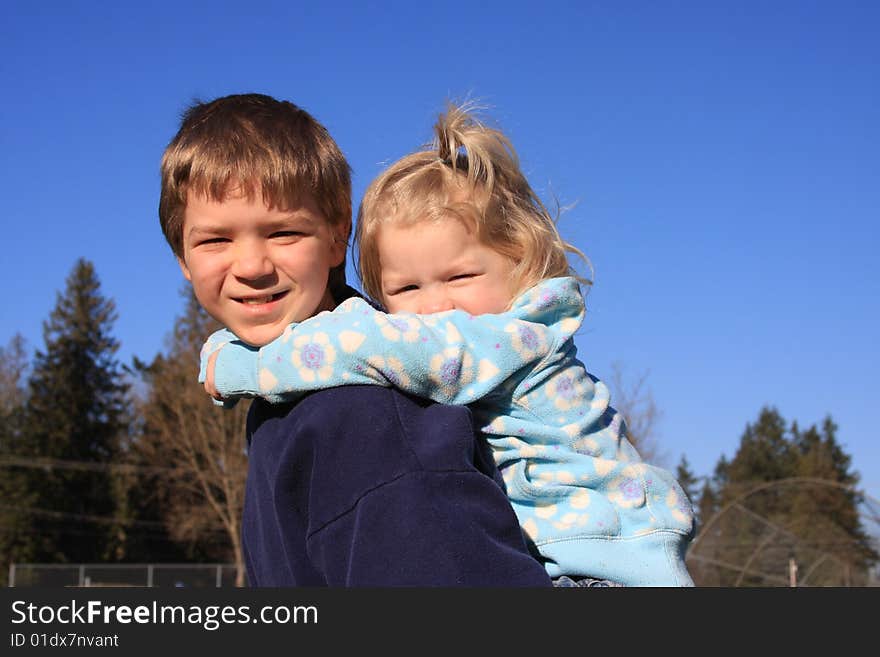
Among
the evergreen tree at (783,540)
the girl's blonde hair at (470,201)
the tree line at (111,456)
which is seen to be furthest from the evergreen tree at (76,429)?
the girl's blonde hair at (470,201)

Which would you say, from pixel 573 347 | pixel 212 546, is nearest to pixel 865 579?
pixel 573 347

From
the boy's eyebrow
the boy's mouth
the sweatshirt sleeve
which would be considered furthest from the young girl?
the boy's eyebrow

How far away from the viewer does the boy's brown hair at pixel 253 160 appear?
219cm

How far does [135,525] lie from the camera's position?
147ft

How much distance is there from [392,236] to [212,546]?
45829 mm

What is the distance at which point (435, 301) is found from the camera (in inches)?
99.5

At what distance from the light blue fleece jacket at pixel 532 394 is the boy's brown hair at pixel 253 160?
11.3 inches

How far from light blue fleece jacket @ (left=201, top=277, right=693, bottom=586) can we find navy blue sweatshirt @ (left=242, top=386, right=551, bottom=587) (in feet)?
0.30

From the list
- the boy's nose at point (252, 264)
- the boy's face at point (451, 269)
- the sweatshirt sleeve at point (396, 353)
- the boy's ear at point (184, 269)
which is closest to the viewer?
the sweatshirt sleeve at point (396, 353)

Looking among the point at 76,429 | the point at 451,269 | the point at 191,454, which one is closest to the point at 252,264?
the point at 451,269

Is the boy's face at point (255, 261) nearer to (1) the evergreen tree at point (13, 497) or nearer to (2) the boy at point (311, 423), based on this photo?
(2) the boy at point (311, 423)

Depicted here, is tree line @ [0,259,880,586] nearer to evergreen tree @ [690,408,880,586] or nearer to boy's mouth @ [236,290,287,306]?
evergreen tree @ [690,408,880,586]

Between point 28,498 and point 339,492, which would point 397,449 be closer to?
point 339,492

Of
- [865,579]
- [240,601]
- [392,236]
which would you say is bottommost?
[240,601]
